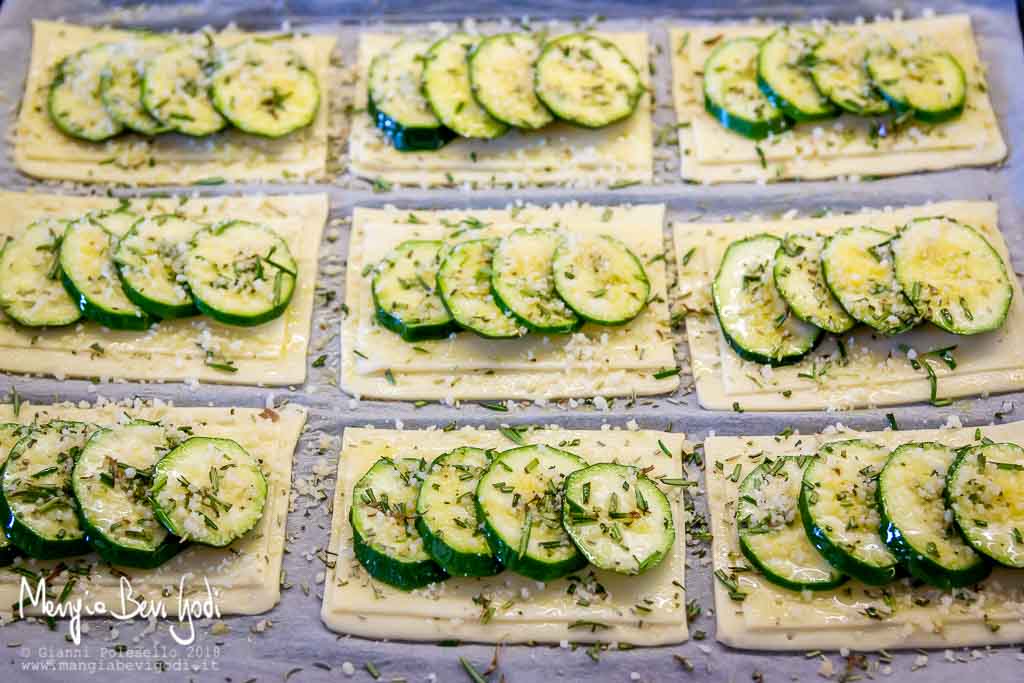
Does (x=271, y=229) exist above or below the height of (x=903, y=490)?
above

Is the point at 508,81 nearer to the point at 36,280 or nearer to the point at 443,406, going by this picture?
the point at 443,406

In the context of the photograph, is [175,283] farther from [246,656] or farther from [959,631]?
[959,631]

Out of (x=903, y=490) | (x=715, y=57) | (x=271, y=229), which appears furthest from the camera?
(x=715, y=57)

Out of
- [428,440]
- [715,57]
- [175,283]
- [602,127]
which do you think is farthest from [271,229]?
[715,57]

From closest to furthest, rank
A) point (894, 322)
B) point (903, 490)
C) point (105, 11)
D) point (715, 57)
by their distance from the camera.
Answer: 1. point (903, 490)
2. point (894, 322)
3. point (715, 57)
4. point (105, 11)

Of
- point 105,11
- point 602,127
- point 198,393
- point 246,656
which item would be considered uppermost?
point 105,11

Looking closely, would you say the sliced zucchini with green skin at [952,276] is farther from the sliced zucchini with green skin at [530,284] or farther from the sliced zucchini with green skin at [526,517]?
the sliced zucchini with green skin at [526,517]

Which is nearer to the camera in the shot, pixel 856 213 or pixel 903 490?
pixel 903 490
